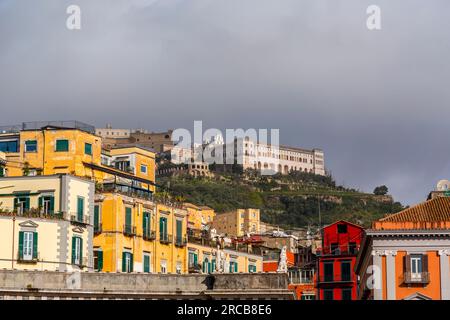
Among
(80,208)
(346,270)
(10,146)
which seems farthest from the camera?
(346,270)

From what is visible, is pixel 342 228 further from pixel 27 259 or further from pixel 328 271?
pixel 27 259

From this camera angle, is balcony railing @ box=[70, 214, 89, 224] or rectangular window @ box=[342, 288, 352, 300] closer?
balcony railing @ box=[70, 214, 89, 224]

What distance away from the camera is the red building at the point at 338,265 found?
479 ft

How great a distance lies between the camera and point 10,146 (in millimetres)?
122562

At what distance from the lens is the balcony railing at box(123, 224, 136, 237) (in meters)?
116

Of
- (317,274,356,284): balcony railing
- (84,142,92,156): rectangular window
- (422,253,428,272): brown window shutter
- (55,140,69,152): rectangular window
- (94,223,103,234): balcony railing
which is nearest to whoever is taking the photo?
(422,253,428,272): brown window shutter

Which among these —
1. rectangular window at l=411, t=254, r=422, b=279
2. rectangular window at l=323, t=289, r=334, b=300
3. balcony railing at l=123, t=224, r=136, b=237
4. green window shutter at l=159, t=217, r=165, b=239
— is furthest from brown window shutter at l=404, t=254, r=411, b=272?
rectangular window at l=323, t=289, r=334, b=300

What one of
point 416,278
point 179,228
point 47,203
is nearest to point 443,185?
point 416,278

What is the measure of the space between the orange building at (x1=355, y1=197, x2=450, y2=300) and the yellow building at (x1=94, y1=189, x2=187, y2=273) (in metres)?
19.8

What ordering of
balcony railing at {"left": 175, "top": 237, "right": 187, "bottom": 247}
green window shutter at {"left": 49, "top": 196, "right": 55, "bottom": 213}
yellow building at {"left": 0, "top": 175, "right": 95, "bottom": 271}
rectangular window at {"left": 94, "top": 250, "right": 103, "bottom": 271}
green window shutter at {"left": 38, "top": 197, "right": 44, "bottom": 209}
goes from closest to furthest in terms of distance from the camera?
yellow building at {"left": 0, "top": 175, "right": 95, "bottom": 271}
green window shutter at {"left": 49, "top": 196, "right": 55, "bottom": 213}
green window shutter at {"left": 38, "top": 197, "right": 44, "bottom": 209}
rectangular window at {"left": 94, "top": 250, "right": 103, "bottom": 271}
balcony railing at {"left": 175, "top": 237, "right": 187, "bottom": 247}

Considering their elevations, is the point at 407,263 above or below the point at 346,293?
below

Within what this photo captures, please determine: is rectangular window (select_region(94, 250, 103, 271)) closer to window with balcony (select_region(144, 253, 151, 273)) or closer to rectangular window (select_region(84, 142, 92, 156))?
window with balcony (select_region(144, 253, 151, 273))

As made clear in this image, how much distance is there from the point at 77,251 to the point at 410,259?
78.7 ft
